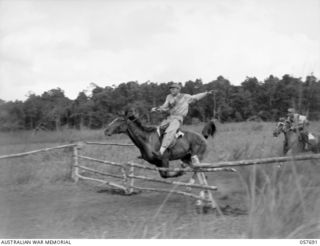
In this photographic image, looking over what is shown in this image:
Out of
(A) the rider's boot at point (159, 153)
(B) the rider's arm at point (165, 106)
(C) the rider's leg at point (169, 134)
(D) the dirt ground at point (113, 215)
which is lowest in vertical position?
(D) the dirt ground at point (113, 215)

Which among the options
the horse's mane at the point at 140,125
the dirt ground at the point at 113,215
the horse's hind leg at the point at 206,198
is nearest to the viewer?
the dirt ground at the point at 113,215

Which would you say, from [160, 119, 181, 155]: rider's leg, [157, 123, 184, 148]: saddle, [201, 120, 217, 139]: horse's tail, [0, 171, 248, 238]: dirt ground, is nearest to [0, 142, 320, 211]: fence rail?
[0, 171, 248, 238]: dirt ground

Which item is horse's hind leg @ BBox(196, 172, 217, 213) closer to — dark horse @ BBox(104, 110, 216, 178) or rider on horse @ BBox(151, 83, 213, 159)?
dark horse @ BBox(104, 110, 216, 178)

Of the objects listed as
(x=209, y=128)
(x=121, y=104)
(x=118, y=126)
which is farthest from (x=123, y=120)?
(x=121, y=104)

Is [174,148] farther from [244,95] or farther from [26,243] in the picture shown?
[26,243]

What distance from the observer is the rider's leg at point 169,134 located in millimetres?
6484

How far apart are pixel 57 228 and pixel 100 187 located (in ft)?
15.0

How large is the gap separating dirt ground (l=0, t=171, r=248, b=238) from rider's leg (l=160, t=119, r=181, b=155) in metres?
0.80

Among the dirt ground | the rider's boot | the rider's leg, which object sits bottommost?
the dirt ground

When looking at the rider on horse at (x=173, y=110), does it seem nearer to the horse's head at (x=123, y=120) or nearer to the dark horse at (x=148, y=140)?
the dark horse at (x=148, y=140)

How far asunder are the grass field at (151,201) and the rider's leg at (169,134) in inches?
31.2

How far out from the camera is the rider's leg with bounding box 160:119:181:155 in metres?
6.48

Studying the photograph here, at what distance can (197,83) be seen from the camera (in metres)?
9.87

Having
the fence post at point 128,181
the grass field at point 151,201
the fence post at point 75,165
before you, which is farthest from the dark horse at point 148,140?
the fence post at point 75,165
